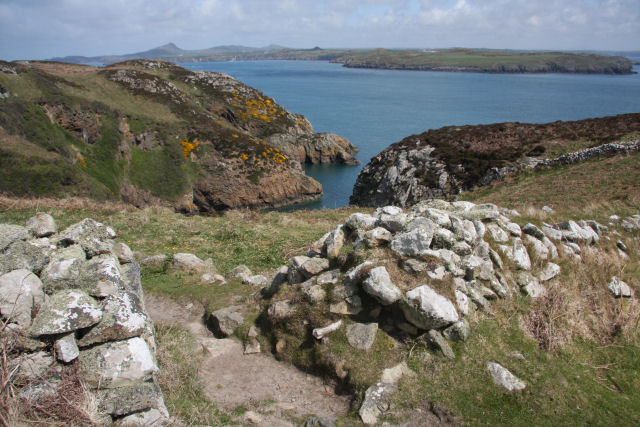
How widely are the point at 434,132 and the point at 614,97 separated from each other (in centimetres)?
14428

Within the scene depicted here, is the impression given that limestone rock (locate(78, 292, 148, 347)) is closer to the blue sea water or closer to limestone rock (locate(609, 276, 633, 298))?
limestone rock (locate(609, 276, 633, 298))

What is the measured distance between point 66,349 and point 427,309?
6726mm

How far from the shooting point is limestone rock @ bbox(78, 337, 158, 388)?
237 inches

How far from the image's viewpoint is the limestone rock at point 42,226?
8562 mm

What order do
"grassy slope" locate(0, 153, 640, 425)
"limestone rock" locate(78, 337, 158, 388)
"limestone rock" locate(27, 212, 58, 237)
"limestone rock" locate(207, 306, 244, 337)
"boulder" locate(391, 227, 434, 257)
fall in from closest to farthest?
"limestone rock" locate(78, 337, 158, 388) → "grassy slope" locate(0, 153, 640, 425) → "limestone rock" locate(27, 212, 58, 237) → "boulder" locate(391, 227, 434, 257) → "limestone rock" locate(207, 306, 244, 337)

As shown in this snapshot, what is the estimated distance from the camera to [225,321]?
9875 millimetres

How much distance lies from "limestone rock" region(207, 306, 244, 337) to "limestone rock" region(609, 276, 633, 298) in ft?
36.9

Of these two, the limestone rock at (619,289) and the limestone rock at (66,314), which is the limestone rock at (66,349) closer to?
the limestone rock at (66,314)

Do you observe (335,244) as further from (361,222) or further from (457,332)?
(457,332)

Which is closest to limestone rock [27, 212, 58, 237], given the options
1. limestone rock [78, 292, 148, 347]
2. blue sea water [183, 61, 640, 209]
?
limestone rock [78, 292, 148, 347]

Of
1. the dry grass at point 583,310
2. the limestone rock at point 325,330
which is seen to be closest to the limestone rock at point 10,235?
the limestone rock at point 325,330

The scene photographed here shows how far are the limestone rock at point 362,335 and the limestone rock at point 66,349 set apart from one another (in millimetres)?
5141

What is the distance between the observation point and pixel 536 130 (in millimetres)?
41938

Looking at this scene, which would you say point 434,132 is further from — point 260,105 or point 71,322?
point 260,105
